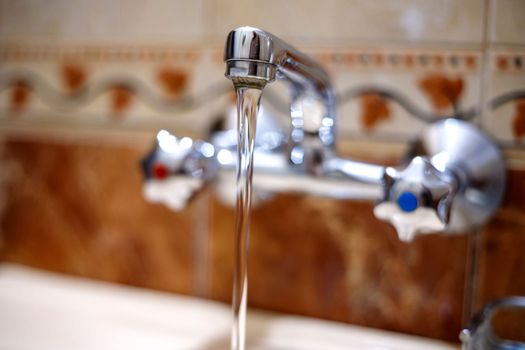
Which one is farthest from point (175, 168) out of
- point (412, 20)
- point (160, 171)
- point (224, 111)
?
point (412, 20)

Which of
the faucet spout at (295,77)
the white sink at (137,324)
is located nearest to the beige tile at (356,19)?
the faucet spout at (295,77)

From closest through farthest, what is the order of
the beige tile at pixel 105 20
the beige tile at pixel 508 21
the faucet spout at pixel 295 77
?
the faucet spout at pixel 295 77
the beige tile at pixel 508 21
the beige tile at pixel 105 20

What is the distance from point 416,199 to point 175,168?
21 cm

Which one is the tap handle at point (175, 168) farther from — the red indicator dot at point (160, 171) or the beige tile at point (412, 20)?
the beige tile at point (412, 20)

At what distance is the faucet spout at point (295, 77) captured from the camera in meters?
0.31

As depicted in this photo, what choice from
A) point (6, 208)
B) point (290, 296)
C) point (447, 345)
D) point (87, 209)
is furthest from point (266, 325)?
point (6, 208)

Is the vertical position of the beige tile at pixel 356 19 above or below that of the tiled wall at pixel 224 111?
above

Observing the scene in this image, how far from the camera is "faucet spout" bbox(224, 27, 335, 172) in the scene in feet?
1.02

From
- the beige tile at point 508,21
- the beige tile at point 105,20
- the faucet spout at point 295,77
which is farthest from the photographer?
the beige tile at point 105,20

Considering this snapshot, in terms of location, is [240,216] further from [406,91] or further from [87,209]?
[87,209]

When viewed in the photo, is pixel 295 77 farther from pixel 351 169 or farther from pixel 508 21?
pixel 508 21

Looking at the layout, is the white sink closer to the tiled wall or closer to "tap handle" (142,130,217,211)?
the tiled wall

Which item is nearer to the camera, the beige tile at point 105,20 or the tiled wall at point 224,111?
the tiled wall at point 224,111

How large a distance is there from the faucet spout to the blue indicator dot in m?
0.09
